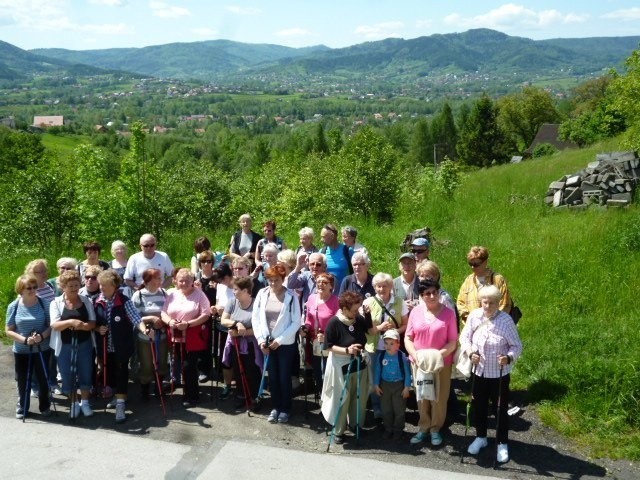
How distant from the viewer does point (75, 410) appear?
6.74 metres

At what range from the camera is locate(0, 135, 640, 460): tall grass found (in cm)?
651

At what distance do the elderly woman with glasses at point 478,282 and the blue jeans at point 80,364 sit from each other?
4217mm

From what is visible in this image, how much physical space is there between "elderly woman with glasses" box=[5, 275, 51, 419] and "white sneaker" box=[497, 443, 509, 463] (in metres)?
5.00

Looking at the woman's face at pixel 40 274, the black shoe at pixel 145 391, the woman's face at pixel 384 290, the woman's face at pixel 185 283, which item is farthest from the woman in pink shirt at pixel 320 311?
the woman's face at pixel 40 274

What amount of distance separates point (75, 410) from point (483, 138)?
5558 cm

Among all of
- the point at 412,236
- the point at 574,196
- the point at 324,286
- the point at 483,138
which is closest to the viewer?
the point at 324,286

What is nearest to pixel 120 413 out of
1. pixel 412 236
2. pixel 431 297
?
pixel 431 297

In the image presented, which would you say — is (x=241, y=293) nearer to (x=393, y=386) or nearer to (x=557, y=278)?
(x=393, y=386)

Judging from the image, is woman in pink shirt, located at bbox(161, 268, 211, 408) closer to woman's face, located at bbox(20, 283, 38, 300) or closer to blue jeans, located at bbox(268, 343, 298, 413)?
blue jeans, located at bbox(268, 343, 298, 413)

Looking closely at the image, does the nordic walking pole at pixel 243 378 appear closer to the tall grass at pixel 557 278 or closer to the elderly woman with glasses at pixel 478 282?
the elderly woman with glasses at pixel 478 282

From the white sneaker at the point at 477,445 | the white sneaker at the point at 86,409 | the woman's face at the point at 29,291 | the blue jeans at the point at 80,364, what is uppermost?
the woman's face at the point at 29,291

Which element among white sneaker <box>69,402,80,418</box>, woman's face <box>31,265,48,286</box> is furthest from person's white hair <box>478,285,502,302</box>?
woman's face <box>31,265,48,286</box>

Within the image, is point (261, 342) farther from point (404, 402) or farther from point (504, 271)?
point (504, 271)

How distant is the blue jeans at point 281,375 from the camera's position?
6.51m
